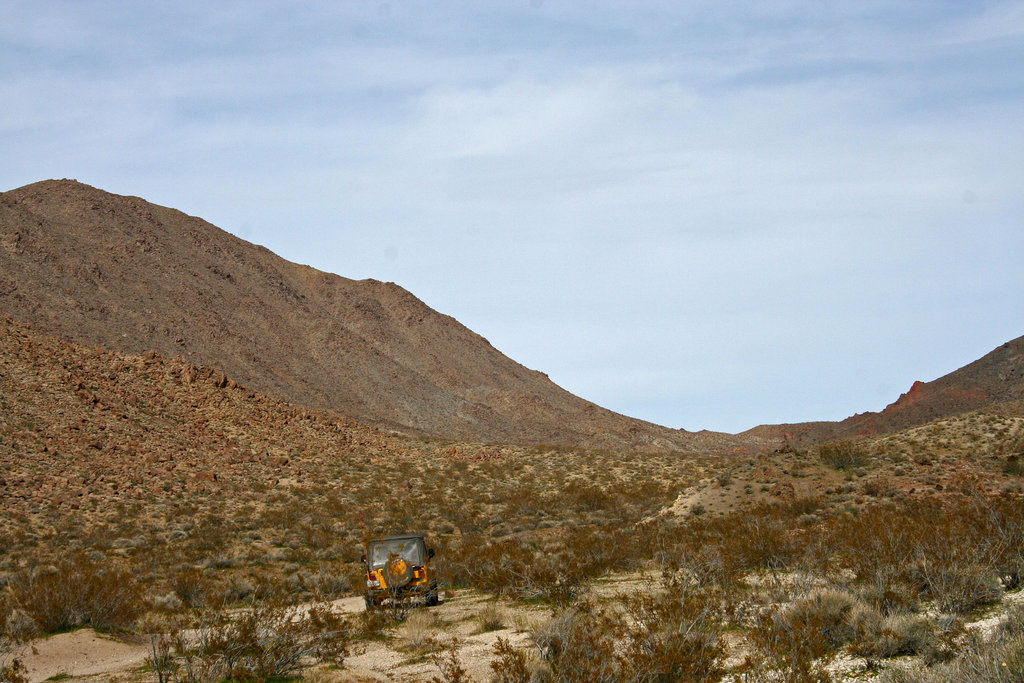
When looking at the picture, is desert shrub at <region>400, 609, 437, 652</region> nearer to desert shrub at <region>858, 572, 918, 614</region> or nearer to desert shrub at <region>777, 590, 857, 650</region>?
desert shrub at <region>777, 590, 857, 650</region>

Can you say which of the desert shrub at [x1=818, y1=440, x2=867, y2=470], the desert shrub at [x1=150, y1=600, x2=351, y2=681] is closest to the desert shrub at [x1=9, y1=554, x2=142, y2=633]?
the desert shrub at [x1=150, y1=600, x2=351, y2=681]

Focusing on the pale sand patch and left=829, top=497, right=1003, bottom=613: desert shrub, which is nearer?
left=829, top=497, right=1003, bottom=613: desert shrub

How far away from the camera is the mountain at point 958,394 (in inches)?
2938

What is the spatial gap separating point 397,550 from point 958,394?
75.1 m

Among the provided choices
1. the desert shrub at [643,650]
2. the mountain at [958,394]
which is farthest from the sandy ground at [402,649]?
the mountain at [958,394]

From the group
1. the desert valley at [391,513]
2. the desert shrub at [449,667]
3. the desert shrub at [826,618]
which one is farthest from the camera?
the desert valley at [391,513]

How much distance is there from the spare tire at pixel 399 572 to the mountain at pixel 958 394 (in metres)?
66.9

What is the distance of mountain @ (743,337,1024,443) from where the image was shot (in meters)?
74.6

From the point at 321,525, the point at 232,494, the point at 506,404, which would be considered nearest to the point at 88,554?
the point at 321,525

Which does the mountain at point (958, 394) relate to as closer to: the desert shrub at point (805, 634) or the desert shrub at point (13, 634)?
the desert shrub at point (805, 634)

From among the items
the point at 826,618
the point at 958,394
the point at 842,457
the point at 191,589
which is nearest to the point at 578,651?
the point at 826,618

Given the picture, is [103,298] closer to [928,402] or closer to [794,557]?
[794,557]

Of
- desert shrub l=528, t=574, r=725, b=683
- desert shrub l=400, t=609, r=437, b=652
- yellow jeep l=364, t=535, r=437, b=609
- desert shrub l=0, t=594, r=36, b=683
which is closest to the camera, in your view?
desert shrub l=528, t=574, r=725, b=683

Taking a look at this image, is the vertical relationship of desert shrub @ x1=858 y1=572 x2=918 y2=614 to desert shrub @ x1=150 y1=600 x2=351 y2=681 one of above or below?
below
